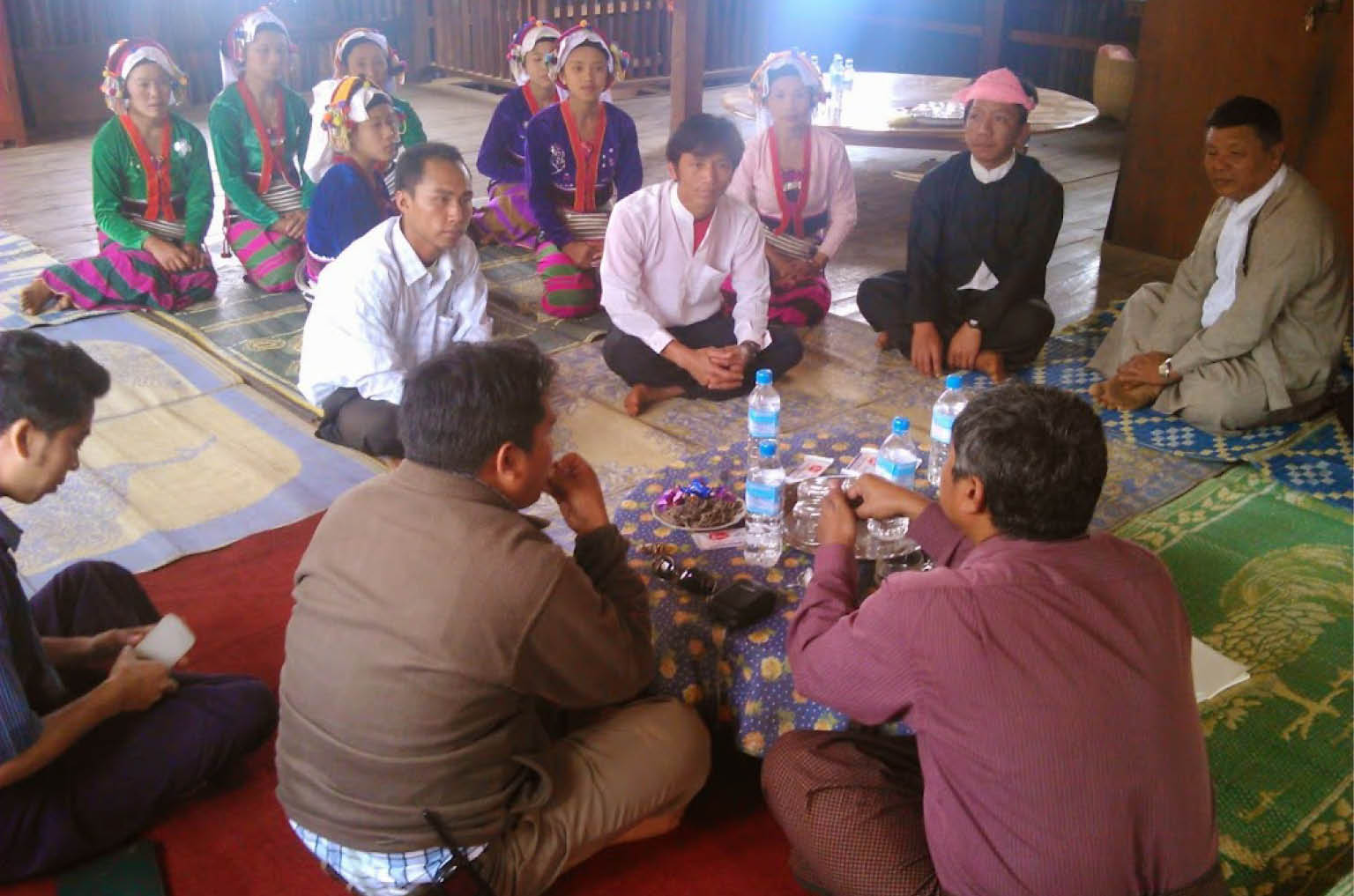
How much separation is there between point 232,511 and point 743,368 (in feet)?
Result: 5.55

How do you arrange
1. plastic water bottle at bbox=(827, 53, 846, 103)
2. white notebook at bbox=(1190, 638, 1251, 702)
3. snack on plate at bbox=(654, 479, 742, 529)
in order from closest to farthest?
snack on plate at bbox=(654, 479, 742, 529), white notebook at bbox=(1190, 638, 1251, 702), plastic water bottle at bbox=(827, 53, 846, 103)

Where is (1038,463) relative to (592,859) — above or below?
above

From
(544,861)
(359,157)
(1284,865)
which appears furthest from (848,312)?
(544,861)

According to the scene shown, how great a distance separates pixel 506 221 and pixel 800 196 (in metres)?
1.66

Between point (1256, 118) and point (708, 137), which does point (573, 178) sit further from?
point (1256, 118)

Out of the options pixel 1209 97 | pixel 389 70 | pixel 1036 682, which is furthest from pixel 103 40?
pixel 1036 682

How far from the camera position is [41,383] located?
1.90 metres

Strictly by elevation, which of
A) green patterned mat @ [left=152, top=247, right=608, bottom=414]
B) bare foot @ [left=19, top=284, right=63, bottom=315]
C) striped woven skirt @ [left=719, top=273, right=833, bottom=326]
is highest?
striped woven skirt @ [left=719, top=273, right=833, bottom=326]

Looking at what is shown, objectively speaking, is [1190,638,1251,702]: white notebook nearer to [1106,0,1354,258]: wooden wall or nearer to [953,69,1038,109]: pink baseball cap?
[953,69,1038,109]: pink baseball cap

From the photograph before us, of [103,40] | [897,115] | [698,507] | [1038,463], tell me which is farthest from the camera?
[103,40]

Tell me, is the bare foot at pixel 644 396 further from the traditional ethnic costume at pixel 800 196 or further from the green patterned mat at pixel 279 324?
the traditional ethnic costume at pixel 800 196

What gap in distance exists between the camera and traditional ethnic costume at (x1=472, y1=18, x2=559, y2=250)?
18.3ft

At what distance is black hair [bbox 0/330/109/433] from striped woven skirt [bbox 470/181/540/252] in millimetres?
3790

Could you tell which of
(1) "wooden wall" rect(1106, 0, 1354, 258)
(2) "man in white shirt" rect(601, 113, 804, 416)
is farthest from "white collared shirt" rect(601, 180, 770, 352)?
(1) "wooden wall" rect(1106, 0, 1354, 258)
